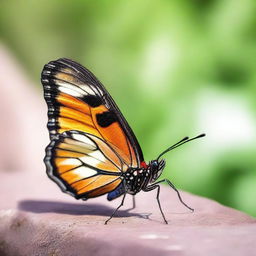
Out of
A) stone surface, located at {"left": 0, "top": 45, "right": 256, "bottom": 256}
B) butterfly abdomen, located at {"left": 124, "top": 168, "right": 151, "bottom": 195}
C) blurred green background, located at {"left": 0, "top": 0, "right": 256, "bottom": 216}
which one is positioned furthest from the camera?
blurred green background, located at {"left": 0, "top": 0, "right": 256, "bottom": 216}

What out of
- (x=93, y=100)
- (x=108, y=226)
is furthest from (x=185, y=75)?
(x=108, y=226)

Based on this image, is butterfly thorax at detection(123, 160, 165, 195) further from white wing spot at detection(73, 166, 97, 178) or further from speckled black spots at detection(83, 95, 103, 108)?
speckled black spots at detection(83, 95, 103, 108)

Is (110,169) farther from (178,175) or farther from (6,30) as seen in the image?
(6,30)

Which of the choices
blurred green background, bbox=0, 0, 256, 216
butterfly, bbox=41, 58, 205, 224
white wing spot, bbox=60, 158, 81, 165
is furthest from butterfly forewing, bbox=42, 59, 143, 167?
blurred green background, bbox=0, 0, 256, 216

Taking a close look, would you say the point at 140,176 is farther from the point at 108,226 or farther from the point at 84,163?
the point at 108,226

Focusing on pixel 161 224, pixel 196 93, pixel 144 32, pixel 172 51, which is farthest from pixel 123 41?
pixel 161 224

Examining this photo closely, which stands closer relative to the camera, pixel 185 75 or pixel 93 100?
pixel 93 100
